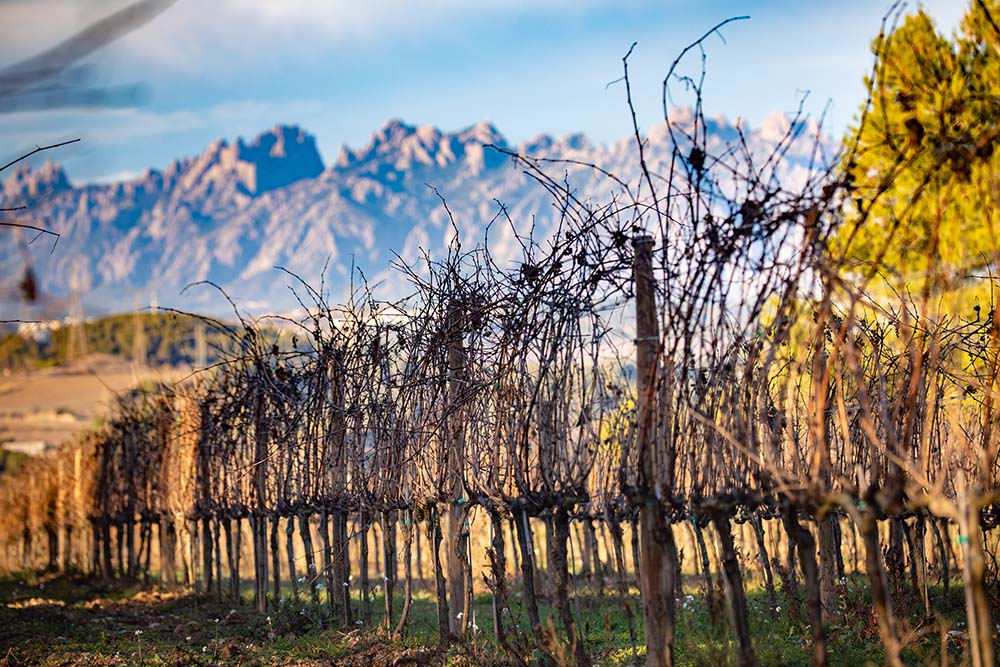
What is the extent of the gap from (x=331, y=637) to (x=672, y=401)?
195 inches

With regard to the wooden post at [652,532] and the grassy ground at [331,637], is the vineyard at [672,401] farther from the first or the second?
the grassy ground at [331,637]

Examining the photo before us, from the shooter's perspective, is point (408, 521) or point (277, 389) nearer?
point (408, 521)

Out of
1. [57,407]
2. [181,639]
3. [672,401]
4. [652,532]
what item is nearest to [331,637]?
[181,639]

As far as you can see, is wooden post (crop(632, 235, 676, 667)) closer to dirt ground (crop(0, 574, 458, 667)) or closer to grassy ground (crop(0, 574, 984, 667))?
grassy ground (crop(0, 574, 984, 667))

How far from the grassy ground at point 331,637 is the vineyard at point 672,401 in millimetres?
205

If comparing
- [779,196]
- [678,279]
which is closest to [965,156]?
[779,196]

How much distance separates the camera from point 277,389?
9891mm

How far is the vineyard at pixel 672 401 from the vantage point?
425cm

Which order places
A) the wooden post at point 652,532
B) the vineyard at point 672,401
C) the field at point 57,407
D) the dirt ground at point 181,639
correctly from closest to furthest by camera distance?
the vineyard at point 672,401, the wooden post at point 652,532, the dirt ground at point 181,639, the field at point 57,407

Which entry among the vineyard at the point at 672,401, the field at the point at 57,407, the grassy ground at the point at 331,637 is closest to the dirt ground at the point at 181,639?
the grassy ground at the point at 331,637

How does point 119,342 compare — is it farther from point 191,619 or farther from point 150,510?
point 191,619

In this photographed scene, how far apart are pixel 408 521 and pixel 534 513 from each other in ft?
8.13

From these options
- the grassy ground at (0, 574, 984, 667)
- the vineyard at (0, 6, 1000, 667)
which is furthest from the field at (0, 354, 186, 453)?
the vineyard at (0, 6, 1000, 667)

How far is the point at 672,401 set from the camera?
4.85 metres
